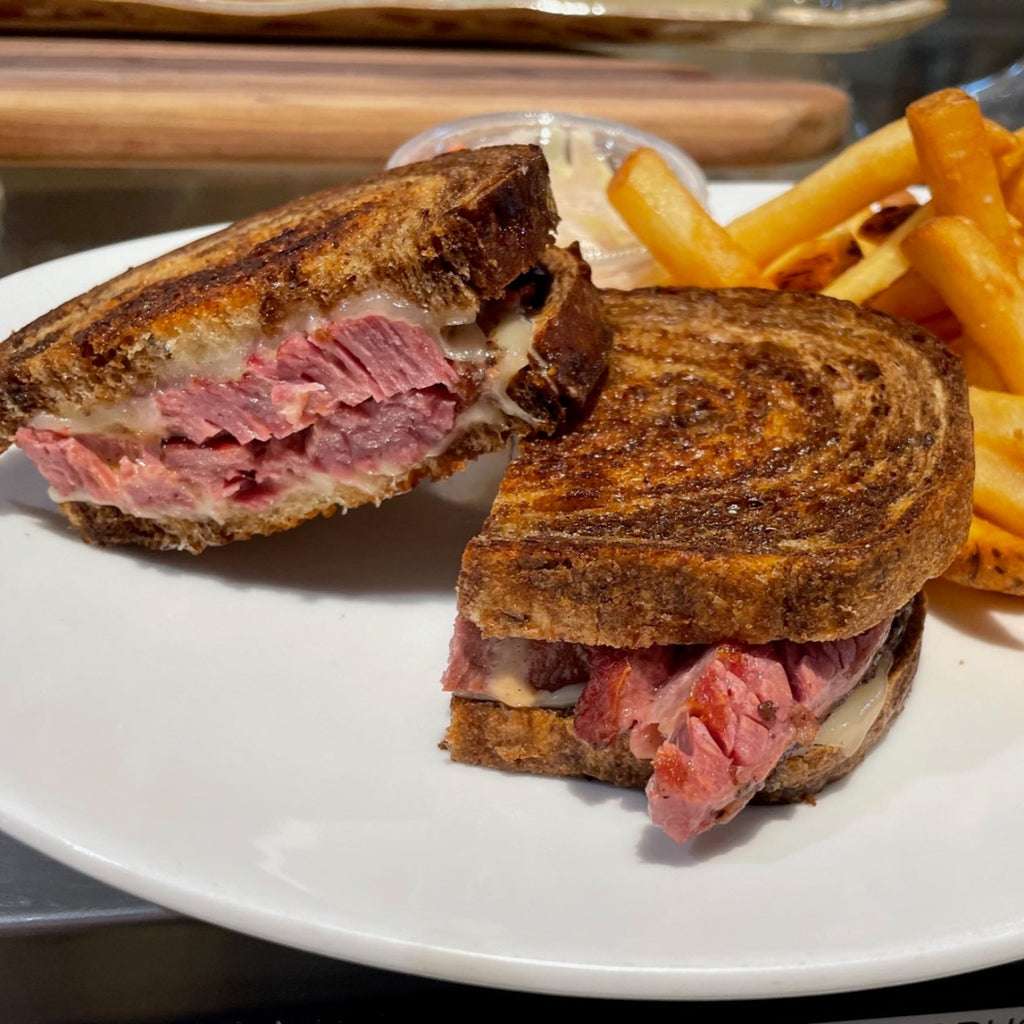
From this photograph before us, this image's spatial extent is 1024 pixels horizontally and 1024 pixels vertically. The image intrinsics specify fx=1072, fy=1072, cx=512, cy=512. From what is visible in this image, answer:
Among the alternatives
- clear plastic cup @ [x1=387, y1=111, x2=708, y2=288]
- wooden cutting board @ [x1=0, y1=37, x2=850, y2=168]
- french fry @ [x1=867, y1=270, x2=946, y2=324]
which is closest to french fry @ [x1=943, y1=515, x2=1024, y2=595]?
french fry @ [x1=867, y1=270, x2=946, y2=324]

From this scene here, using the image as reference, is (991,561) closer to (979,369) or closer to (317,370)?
(979,369)

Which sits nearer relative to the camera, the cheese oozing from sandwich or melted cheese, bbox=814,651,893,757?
melted cheese, bbox=814,651,893,757

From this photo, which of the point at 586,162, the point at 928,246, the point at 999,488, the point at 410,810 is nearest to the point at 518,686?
the point at 410,810

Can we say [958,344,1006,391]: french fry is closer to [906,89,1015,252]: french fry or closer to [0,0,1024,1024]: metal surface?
[906,89,1015,252]: french fry

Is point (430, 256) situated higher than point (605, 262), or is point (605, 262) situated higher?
point (430, 256)

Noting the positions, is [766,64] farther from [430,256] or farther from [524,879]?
[524,879]

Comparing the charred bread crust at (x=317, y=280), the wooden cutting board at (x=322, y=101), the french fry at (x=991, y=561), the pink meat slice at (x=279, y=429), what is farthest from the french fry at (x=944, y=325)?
the wooden cutting board at (x=322, y=101)

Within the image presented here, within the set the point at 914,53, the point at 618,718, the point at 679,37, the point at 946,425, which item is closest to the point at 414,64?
the point at 679,37

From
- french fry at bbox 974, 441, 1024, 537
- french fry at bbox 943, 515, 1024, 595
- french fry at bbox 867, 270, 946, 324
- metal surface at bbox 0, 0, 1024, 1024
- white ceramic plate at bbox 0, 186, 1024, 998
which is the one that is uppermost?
french fry at bbox 867, 270, 946, 324
